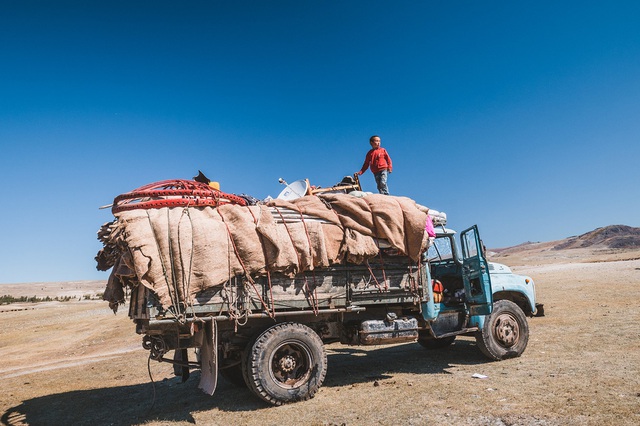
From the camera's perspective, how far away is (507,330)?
826 centimetres

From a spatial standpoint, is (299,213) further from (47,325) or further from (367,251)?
Result: (47,325)

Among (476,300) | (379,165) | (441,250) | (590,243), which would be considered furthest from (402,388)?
(590,243)

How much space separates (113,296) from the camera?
6.05 m

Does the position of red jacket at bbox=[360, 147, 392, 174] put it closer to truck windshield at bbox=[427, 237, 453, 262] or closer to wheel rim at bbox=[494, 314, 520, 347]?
truck windshield at bbox=[427, 237, 453, 262]

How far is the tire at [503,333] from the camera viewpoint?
808cm

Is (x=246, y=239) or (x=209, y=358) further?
(x=246, y=239)

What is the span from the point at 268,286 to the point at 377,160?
15.8ft

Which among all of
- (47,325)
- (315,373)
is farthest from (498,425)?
(47,325)

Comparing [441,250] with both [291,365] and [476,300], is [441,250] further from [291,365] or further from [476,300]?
[291,365]

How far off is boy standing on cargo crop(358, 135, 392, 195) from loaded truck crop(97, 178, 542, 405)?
7.28 ft

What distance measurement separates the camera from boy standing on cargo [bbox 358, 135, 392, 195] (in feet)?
32.2

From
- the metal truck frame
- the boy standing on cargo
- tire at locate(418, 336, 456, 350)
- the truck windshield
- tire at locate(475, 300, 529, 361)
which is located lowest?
tire at locate(418, 336, 456, 350)

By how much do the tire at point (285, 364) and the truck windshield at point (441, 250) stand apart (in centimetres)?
390

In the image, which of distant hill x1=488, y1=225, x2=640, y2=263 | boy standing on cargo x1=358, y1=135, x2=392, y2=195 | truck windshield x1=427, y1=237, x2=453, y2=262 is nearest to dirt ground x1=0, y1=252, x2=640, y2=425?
truck windshield x1=427, y1=237, x2=453, y2=262
